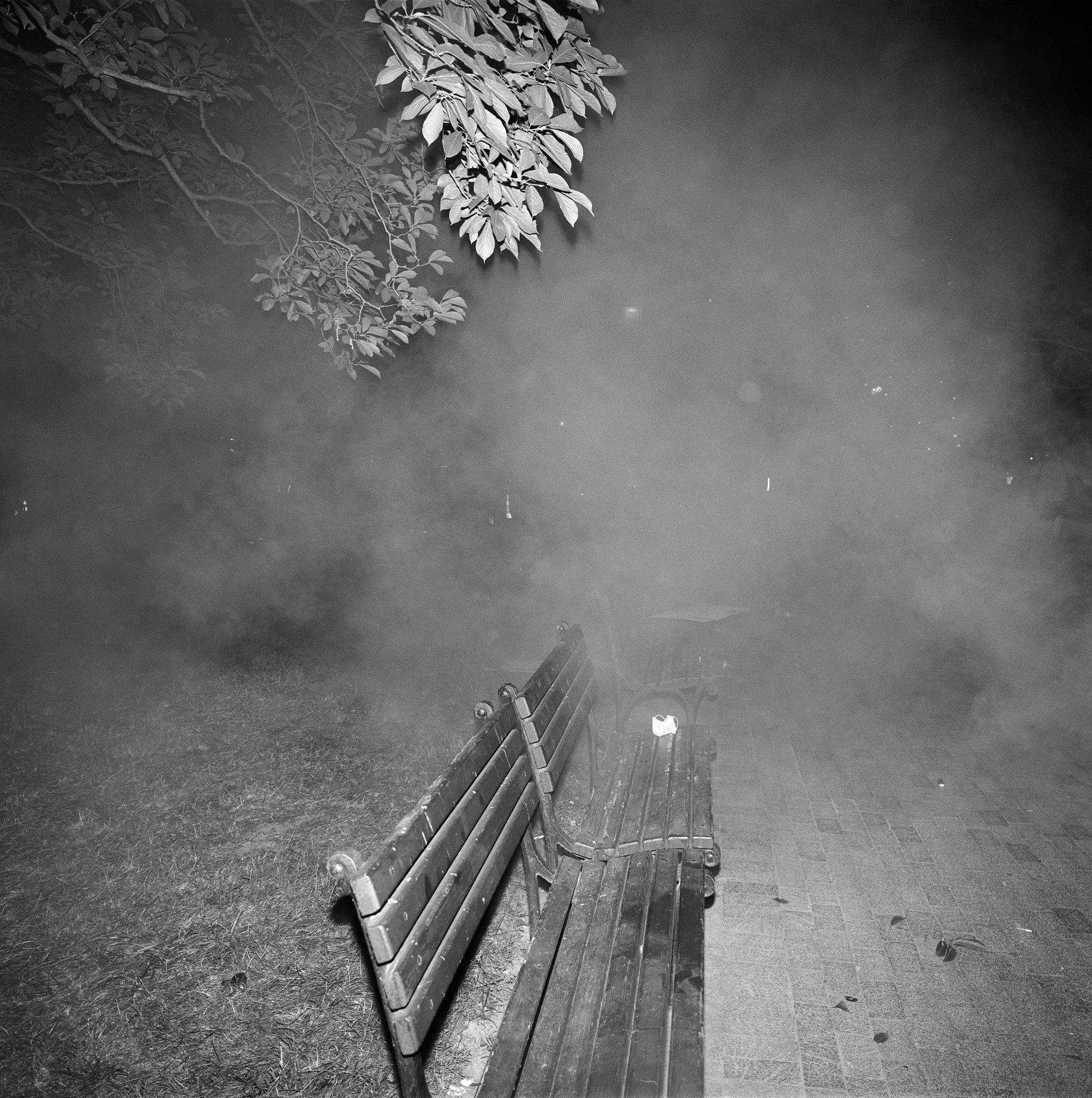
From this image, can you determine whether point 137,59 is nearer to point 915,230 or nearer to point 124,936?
point 124,936

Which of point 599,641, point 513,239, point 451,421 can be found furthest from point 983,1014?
point 451,421

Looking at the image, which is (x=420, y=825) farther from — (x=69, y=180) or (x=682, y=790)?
(x=69, y=180)

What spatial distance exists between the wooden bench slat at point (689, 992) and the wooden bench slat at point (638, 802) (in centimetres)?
21

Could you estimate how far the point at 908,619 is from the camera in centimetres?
685

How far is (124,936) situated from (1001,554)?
292 inches

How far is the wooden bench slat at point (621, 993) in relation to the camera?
1.27 meters

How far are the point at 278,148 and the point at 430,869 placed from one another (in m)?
5.00

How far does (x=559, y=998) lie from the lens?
4.88 ft

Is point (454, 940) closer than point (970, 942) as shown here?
Yes

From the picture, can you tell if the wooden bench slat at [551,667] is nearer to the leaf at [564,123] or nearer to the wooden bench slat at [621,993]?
the wooden bench slat at [621,993]

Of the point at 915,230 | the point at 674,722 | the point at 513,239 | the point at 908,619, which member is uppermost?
the point at 915,230

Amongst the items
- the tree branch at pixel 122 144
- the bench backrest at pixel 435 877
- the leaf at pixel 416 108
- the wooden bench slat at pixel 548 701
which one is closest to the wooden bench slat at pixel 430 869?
the bench backrest at pixel 435 877

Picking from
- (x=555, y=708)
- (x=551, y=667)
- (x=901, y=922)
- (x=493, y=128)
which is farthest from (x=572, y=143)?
(x=901, y=922)

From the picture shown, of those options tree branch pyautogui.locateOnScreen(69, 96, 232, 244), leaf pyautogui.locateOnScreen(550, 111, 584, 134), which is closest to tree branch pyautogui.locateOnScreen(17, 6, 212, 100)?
tree branch pyautogui.locateOnScreen(69, 96, 232, 244)
